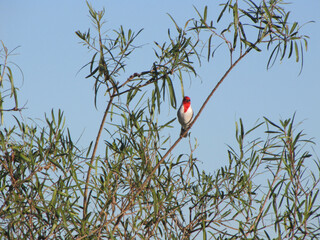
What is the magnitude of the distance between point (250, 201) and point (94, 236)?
1.07m

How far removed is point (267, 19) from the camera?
12.0 ft

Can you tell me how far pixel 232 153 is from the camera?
3.59 metres

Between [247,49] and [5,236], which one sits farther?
[247,49]

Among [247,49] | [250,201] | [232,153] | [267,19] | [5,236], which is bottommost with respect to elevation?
[5,236]

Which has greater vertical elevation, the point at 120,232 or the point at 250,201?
the point at 250,201

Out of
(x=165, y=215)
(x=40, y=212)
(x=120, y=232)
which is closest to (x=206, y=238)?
(x=165, y=215)

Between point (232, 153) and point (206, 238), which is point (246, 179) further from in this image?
point (206, 238)

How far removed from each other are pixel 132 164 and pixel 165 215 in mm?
400

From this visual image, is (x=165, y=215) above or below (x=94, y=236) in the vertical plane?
above

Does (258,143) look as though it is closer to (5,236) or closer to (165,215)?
(165,215)

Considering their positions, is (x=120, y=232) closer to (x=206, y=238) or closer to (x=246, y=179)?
(x=206, y=238)

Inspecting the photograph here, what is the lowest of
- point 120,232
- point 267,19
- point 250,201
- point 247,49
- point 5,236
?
Answer: point 5,236

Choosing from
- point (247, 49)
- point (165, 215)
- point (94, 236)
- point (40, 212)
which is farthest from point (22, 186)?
point (247, 49)

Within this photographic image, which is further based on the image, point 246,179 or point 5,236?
point 246,179
